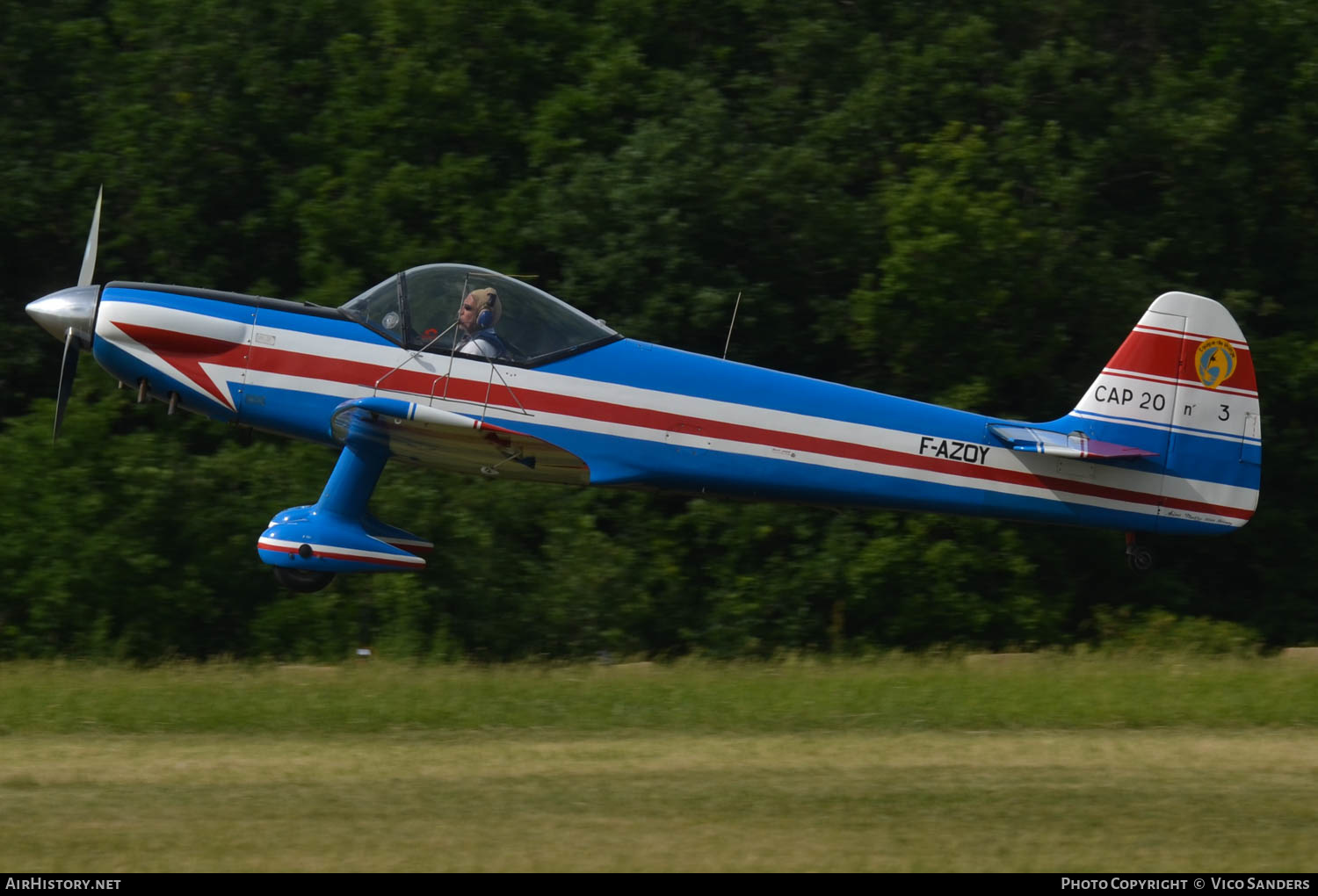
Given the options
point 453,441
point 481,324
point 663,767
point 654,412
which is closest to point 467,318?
point 481,324

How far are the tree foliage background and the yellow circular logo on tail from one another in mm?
3373

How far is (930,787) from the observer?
22.4ft

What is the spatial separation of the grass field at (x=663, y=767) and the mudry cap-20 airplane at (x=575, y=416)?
1.19 metres

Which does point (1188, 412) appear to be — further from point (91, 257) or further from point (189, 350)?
point (91, 257)

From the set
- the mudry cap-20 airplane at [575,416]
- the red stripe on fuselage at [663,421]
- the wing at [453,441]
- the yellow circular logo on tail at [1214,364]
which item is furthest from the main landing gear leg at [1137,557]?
the wing at [453,441]

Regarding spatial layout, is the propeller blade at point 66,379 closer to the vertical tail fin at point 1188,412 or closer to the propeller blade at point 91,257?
the propeller blade at point 91,257

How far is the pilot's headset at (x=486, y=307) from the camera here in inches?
363

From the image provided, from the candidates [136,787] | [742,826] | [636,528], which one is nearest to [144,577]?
[636,528]

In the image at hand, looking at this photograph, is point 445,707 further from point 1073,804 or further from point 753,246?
point 753,246

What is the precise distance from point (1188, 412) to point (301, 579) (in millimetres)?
6252

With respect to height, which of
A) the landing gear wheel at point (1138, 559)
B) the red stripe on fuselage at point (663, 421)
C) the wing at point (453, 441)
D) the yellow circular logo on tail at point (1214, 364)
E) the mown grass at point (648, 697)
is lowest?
the mown grass at point (648, 697)

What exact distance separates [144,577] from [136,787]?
583cm

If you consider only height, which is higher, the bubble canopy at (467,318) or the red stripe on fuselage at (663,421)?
the bubble canopy at (467,318)

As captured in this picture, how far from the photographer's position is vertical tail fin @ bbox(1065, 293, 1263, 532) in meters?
9.73
